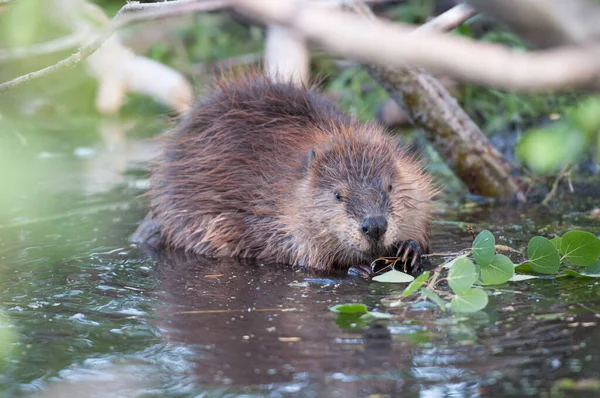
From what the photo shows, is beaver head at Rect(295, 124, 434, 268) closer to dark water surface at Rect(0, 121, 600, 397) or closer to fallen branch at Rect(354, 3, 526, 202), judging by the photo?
dark water surface at Rect(0, 121, 600, 397)

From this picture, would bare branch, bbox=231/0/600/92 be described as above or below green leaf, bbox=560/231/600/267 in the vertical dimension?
above

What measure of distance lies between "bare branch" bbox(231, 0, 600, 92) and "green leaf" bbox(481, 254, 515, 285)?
2.30m

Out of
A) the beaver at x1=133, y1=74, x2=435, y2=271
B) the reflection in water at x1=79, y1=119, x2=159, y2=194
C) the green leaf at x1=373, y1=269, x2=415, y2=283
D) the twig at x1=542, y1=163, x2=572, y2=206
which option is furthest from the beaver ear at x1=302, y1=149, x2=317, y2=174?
the reflection in water at x1=79, y1=119, x2=159, y2=194

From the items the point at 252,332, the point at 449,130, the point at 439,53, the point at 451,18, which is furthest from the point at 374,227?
the point at 439,53

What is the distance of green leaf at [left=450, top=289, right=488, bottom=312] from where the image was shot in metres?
3.02

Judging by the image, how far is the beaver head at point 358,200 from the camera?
3881 mm

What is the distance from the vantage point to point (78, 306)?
339 centimetres

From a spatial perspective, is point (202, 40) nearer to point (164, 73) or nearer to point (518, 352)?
point (164, 73)

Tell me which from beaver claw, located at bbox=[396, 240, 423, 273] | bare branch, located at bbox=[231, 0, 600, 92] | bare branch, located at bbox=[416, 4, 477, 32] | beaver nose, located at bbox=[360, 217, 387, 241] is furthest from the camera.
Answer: bare branch, located at bbox=[416, 4, 477, 32]

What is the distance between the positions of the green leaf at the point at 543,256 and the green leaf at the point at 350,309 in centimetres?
79

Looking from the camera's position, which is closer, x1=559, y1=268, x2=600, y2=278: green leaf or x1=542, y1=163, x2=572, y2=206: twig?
x1=559, y1=268, x2=600, y2=278: green leaf

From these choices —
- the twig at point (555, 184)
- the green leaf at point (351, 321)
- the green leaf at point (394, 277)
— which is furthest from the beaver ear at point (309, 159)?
the twig at point (555, 184)

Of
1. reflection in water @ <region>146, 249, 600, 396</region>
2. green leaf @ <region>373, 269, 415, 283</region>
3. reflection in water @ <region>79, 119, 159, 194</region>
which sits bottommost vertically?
reflection in water @ <region>146, 249, 600, 396</region>

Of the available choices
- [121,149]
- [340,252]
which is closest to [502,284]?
[340,252]
